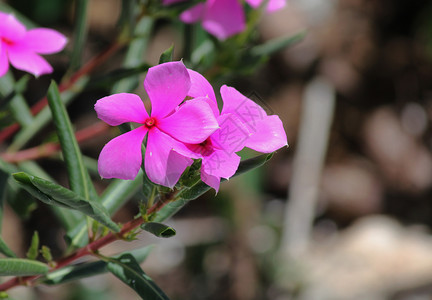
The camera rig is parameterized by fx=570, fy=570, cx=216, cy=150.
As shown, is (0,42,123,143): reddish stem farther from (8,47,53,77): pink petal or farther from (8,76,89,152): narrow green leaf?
(8,47,53,77): pink petal

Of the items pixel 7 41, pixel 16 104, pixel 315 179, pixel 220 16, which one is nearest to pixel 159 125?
pixel 7 41

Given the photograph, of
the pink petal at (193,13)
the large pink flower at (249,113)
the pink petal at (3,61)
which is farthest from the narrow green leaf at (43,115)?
the large pink flower at (249,113)

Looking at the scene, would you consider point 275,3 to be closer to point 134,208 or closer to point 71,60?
point 71,60

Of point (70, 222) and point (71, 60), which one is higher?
point (71, 60)

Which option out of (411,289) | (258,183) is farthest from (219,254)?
(411,289)

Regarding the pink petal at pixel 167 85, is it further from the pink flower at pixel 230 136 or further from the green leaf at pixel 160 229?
the green leaf at pixel 160 229

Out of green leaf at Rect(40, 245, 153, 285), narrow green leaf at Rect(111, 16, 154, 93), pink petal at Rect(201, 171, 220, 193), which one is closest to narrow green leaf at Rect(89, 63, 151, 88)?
narrow green leaf at Rect(111, 16, 154, 93)
